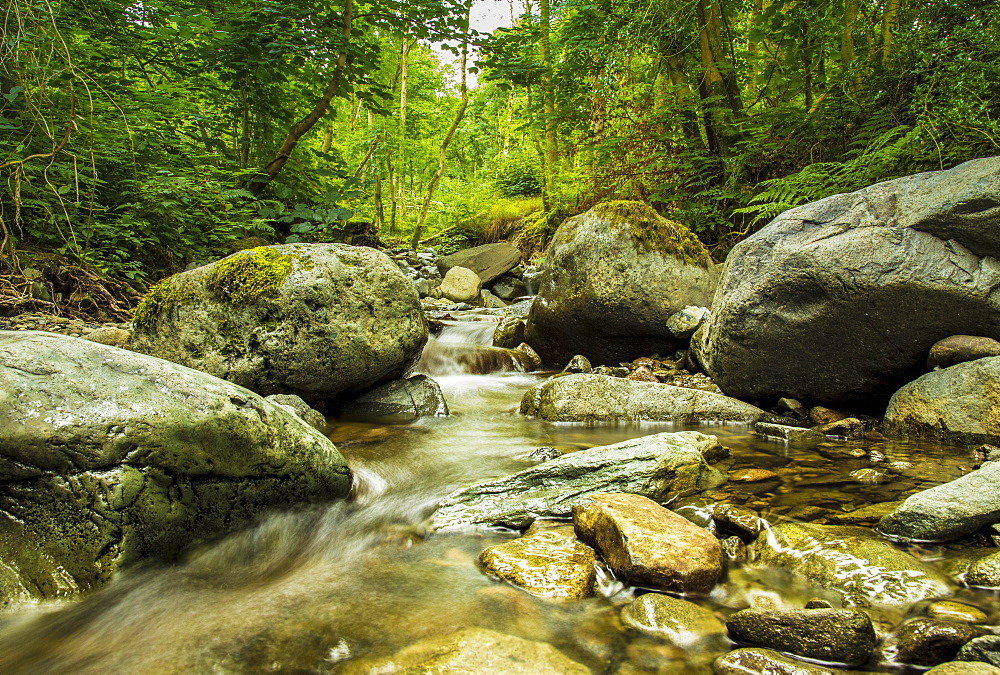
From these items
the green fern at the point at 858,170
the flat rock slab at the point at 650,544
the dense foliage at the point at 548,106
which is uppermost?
the dense foliage at the point at 548,106

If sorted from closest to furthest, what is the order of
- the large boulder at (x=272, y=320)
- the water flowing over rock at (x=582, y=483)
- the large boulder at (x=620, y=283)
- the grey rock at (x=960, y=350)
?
1. the water flowing over rock at (x=582, y=483)
2. the grey rock at (x=960, y=350)
3. the large boulder at (x=272, y=320)
4. the large boulder at (x=620, y=283)

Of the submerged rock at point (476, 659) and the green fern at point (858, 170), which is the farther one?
the green fern at point (858, 170)

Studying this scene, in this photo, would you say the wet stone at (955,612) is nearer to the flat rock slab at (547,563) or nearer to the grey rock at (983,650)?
the grey rock at (983,650)

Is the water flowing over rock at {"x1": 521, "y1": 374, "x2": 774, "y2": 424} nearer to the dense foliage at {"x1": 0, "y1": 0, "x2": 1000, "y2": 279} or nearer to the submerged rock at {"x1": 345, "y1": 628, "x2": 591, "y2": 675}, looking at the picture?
the dense foliage at {"x1": 0, "y1": 0, "x2": 1000, "y2": 279}

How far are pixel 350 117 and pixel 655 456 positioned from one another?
23.9 metres

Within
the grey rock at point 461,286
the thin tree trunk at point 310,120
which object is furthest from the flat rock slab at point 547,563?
the grey rock at point 461,286

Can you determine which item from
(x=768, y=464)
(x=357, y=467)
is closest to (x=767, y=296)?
(x=768, y=464)

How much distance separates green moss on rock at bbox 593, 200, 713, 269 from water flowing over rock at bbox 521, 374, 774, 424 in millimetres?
2752

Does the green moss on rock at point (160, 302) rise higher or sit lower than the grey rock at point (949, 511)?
higher

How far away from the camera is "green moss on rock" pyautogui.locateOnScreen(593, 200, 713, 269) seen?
739 centimetres

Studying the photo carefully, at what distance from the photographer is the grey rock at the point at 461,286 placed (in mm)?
13414

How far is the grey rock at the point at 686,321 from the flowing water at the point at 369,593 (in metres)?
3.06

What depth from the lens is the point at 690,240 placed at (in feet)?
25.5

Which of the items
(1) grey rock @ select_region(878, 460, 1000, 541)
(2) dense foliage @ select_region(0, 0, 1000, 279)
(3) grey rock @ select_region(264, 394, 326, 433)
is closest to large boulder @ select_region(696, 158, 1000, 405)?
(2) dense foliage @ select_region(0, 0, 1000, 279)
